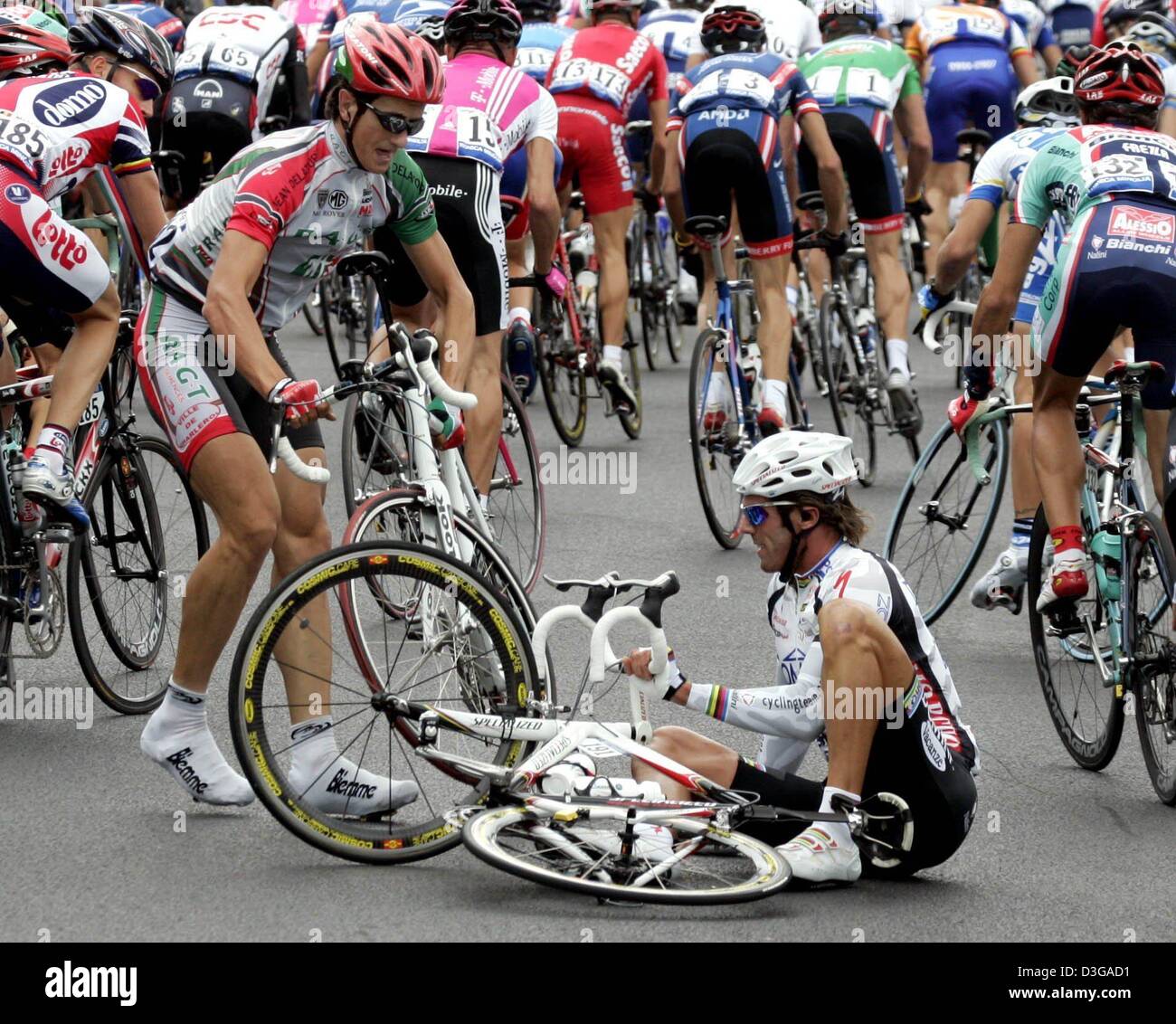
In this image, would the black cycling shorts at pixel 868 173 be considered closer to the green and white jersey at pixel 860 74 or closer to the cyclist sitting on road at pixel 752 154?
the green and white jersey at pixel 860 74

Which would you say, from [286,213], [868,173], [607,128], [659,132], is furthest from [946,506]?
[659,132]

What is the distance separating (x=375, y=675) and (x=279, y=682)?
299mm

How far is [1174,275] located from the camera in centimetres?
641

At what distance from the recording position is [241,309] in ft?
17.7

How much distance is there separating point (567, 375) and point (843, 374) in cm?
167

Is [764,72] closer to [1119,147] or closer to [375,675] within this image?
[1119,147]

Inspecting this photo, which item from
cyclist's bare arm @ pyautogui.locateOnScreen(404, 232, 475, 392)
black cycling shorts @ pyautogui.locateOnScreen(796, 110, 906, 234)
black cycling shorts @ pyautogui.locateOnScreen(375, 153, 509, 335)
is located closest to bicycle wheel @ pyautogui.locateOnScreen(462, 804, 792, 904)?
cyclist's bare arm @ pyautogui.locateOnScreen(404, 232, 475, 392)

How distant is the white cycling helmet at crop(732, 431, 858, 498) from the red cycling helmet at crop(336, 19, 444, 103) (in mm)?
1387

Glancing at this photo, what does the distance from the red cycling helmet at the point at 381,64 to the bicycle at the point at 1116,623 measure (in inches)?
99.2

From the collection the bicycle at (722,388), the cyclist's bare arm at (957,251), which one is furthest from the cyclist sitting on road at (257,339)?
the bicycle at (722,388)

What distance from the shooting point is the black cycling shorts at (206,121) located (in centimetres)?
1189

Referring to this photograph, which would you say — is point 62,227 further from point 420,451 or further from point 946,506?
point 946,506
